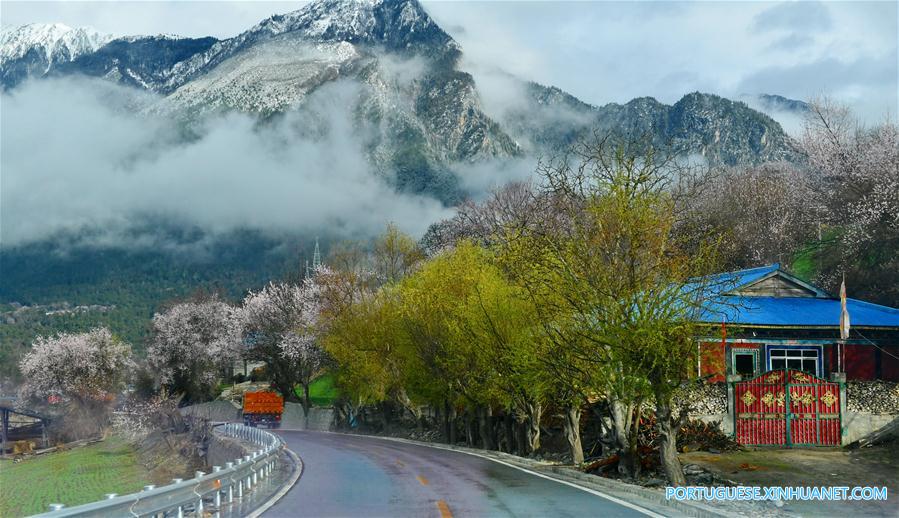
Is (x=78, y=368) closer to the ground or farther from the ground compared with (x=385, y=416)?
farther from the ground

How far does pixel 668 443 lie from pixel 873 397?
12.8m

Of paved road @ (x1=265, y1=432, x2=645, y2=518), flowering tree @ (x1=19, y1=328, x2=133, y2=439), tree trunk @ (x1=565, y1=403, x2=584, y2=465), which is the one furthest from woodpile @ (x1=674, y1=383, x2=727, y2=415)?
flowering tree @ (x1=19, y1=328, x2=133, y2=439)

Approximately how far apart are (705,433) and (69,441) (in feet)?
238

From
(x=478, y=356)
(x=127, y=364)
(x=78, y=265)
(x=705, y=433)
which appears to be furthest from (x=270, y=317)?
(x=78, y=265)

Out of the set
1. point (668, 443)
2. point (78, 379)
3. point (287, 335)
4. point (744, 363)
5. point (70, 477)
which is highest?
point (287, 335)

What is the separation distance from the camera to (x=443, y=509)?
1605 cm

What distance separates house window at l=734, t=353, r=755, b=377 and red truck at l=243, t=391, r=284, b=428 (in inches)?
1859

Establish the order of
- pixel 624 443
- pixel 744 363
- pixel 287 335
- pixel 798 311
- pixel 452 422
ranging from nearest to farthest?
1. pixel 624 443
2. pixel 744 363
3. pixel 798 311
4. pixel 452 422
5. pixel 287 335

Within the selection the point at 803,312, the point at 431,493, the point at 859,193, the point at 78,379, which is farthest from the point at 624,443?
the point at 78,379

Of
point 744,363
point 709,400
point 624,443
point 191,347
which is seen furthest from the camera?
point 191,347

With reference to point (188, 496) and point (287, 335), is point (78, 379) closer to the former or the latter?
point (287, 335)

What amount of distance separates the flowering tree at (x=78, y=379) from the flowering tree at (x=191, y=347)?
4296mm

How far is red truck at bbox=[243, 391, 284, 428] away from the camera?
235 feet

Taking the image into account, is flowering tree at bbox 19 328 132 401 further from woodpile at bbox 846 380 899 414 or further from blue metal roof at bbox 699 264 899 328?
woodpile at bbox 846 380 899 414
